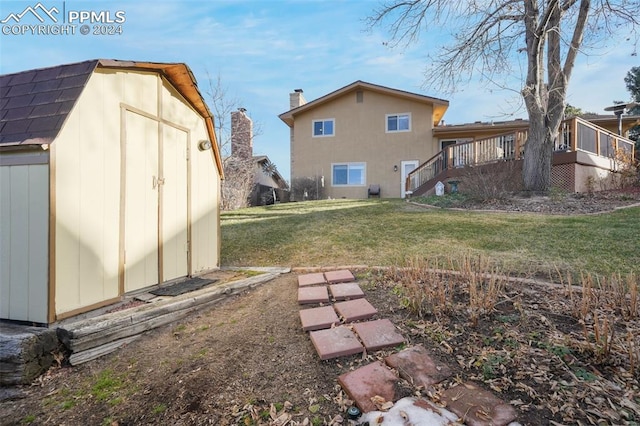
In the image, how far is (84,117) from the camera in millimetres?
2672

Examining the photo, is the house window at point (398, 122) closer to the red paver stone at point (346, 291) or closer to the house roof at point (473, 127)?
the house roof at point (473, 127)

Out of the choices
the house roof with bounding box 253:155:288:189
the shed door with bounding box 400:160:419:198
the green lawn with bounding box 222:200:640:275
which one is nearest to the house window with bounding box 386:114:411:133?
the shed door with bounding box 400:160:419:198

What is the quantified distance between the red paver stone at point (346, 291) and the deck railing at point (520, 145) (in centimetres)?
891

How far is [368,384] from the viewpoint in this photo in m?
1.73

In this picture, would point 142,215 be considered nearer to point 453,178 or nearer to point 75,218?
point 75,218

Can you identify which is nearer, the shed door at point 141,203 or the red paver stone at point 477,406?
the red paver stone at point 477,406

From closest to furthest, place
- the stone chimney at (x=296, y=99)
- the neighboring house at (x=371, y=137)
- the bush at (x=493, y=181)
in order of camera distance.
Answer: the bush at (x=493, y=181) → the neighboring house at (x=371, y=137) → the stone chimney at (x=296, y=99)

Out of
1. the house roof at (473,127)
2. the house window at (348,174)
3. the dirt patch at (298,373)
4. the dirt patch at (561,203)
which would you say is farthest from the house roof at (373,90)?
the dirt patch at (298,373)

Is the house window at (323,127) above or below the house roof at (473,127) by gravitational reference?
above

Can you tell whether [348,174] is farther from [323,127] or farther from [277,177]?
[277,177]

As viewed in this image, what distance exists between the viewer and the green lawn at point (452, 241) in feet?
13.2

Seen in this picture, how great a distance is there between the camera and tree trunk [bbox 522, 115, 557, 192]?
8.20 metres

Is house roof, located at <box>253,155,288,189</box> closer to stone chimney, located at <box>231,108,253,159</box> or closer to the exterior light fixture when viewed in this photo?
stone chimney, located at <box>231,108,253,159</box>

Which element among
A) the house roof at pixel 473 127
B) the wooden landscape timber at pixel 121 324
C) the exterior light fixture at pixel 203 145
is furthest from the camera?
the house roof at pixel 473 127
